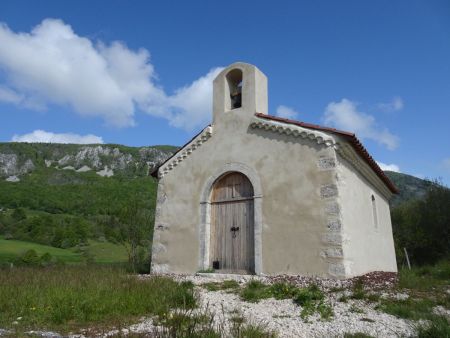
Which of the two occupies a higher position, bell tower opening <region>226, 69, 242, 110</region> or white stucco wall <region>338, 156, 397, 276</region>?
bell tower opening <region>226, 69, 242, 110</region>

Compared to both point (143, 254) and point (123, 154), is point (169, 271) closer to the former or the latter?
point (143, 254)

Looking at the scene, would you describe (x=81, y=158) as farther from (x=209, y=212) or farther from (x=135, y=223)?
(x=209, y=212)

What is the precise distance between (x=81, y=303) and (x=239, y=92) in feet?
27.9

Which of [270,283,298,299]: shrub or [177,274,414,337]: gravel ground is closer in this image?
[177,274,414,337]: gravel ground

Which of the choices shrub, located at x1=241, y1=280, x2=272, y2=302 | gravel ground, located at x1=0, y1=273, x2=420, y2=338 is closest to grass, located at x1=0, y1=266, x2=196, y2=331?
gravel ground, located at x1=0, y1=273, x2=420, y2=338

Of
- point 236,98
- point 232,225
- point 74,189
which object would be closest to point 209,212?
point 232,225

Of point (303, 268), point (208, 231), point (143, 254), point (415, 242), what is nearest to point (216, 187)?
point (208, 231)

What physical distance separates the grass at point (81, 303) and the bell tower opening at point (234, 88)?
680cm

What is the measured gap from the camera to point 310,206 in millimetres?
9242

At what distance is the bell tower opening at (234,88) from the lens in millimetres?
12109

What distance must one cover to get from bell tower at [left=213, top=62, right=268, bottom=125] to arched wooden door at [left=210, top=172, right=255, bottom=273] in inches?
82.6

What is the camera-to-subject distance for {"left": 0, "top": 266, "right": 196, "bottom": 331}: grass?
17.7 feet

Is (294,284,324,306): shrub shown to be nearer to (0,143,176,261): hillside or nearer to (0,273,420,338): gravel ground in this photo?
(0,273,420,338): gravel ground

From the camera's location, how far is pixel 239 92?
39.8ft
